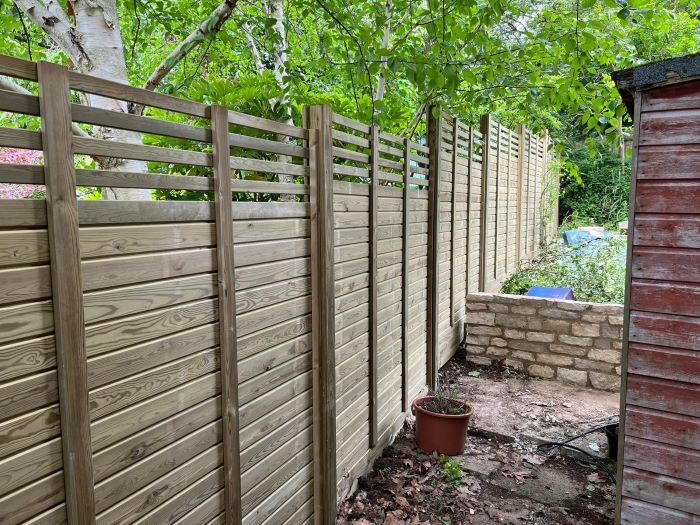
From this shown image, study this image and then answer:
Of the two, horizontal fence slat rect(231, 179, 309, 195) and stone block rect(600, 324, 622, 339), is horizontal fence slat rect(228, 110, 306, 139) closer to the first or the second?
horizontal fence slat rect(231, 179, 309, 195)

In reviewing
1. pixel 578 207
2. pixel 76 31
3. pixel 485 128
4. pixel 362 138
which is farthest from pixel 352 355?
pixel 578 207

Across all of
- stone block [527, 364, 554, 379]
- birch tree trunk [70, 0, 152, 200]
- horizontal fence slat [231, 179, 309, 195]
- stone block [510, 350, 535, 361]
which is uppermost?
birch tree trunk [70, 0, 152, 200]

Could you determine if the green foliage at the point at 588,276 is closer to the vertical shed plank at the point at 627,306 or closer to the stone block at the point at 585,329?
the stone block at the point at 585,329

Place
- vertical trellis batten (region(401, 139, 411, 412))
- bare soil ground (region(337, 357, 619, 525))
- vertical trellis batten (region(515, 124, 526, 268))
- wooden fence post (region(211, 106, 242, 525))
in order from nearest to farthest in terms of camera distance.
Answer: wooden fence post (region(211, 106, 242, 525)), bare soil ground (region(337, 357, 619, 525)), vertical trellis batten (region(401, 139, 411, 412)), vertical trellis batten (region(515, 124, 526, 268))

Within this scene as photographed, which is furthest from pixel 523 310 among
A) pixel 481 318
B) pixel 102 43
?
pixel 102 43

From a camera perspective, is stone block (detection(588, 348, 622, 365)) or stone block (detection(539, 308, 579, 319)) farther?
stone block (detection(539, 308, 579, 319))

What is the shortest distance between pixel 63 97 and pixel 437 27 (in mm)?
3627

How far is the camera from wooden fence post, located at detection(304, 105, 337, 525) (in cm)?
269

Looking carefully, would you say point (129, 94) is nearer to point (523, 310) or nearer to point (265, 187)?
point (265, 187)

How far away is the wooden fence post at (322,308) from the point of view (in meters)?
2.69

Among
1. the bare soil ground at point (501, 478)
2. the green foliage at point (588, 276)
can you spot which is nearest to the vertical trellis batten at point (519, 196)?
the green foliage at point (588, 276)

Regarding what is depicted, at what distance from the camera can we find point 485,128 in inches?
283

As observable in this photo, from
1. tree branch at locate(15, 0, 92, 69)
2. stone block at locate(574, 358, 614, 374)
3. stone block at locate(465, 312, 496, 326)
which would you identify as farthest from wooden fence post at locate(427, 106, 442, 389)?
tree branch at locate(15, 0, 92, 69)

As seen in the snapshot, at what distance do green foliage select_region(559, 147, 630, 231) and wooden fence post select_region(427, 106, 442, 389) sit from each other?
471 inches
